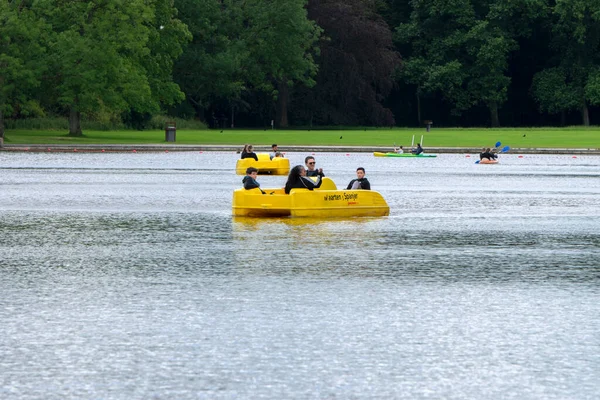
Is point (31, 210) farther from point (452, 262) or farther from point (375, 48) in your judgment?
point (375, 48)

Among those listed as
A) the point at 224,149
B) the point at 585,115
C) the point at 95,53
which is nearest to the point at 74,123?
the point at 95,53

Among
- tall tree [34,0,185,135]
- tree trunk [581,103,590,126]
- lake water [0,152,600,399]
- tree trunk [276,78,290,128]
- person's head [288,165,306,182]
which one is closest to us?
lake water [0,152,600,399]

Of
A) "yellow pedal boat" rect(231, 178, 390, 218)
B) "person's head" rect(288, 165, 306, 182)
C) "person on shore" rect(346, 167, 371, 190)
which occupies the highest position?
"person's head" rect(288, 165, 306, 182)

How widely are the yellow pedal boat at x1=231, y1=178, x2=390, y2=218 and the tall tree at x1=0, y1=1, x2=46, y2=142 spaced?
45.4 m

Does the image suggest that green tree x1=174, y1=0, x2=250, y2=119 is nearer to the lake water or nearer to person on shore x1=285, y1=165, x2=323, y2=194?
the lake water

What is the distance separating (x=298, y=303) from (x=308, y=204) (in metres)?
10.9

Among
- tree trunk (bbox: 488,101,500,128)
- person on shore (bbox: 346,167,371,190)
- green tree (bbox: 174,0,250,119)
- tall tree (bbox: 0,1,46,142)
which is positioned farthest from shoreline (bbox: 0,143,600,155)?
tree trunk (bbox: 488,101,500,128)

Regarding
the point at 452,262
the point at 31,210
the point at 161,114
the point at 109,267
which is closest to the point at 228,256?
the point at 109,267

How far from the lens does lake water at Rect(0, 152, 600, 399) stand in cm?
853

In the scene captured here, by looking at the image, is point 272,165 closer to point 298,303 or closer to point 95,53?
point 298,303

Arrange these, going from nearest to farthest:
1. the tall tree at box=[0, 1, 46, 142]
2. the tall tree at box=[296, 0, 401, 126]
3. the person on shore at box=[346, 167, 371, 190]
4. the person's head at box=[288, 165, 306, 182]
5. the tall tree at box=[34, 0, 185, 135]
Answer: the person's head at box=[288, 165, 306, 182] → the person on shore at box=[346, 167, 371, 190] → the tall tree at box=[0, 1, 46, 142] → the tall tree at box=[34, 0, 185, 135] → the tall tree at box=[296, 0, 401, 126]

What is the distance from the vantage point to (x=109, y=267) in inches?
583

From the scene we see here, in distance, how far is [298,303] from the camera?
11.8 m

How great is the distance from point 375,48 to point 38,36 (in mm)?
36488
